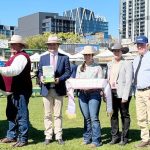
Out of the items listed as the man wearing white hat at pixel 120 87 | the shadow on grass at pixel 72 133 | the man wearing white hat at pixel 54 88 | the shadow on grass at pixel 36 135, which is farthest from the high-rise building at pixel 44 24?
the man wearing white hat at pixel 120 87

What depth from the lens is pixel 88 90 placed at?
8109 millimetres

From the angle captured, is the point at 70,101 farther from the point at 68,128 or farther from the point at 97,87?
the point at 68,128

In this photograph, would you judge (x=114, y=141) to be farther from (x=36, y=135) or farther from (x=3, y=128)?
(x=3, y=128)

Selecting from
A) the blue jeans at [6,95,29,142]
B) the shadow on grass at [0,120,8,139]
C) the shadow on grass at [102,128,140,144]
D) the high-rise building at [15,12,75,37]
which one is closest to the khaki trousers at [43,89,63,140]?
the blue jeans at [6,95,29,142]

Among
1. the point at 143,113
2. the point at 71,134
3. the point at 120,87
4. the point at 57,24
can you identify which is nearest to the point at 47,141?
the point at 71,134

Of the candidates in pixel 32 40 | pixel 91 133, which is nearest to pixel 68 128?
pixel 91 133

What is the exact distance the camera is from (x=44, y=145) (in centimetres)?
814

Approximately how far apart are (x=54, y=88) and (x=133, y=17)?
97.0 meters

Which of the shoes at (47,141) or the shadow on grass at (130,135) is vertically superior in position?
the shoes at (47,141)

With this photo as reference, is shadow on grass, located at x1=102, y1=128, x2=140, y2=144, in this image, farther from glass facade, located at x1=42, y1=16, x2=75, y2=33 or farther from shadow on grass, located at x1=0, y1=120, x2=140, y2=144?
glass facade, located at x1=42, y1=16, x2=75, y2=33

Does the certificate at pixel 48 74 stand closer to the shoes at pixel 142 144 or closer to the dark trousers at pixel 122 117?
the dark trousers at pixel 122 117

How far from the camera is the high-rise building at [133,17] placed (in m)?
94.5

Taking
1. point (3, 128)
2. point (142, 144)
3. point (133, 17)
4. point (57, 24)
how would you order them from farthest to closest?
point (57, 24) → point (133, 17) → point (3, 128) → point (142, 144)

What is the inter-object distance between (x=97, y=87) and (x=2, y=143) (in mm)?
2233
